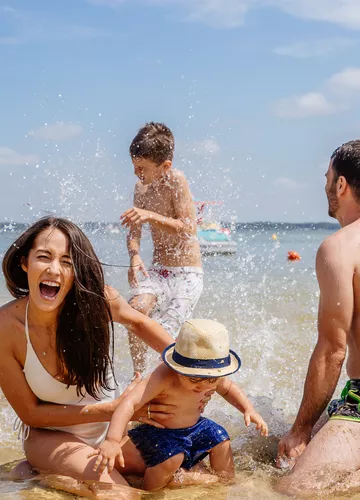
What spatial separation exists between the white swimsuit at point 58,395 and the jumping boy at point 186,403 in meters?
0.19

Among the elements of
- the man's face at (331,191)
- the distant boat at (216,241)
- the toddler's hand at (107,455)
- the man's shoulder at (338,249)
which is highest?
the man's face at (331,191)

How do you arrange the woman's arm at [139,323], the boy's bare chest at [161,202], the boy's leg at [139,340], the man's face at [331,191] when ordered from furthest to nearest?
the boy's bare chest at [161,202], the boy's leg at [139,340], the man's face at [331,191], the woman's arm at [139,323]

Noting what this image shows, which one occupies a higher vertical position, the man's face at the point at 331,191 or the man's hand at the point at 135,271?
the man's face at the point at 331,191

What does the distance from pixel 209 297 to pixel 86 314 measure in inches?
327

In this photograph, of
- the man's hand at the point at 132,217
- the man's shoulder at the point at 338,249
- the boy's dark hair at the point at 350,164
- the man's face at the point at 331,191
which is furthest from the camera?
the man's hand at the point at 132,217

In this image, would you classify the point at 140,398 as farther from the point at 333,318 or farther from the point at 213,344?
the point at 333,318

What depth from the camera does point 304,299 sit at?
12.2 metres

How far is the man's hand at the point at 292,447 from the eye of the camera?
3707mm

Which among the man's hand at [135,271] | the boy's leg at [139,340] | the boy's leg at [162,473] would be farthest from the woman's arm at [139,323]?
the man's hand at [135,271]

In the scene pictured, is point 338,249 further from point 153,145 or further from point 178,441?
point 153,145

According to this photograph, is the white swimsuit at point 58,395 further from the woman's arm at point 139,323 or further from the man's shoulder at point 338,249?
the man's shoulder at point 338,249

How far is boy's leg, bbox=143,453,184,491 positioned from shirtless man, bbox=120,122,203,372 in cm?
226

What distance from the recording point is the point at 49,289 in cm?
356

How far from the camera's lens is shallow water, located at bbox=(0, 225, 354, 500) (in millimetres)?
3604
